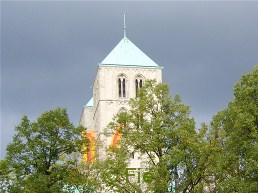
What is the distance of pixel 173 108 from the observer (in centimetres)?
2597

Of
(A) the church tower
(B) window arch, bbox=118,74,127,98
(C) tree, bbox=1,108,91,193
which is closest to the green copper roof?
(A) the church tower

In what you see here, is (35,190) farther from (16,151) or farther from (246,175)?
(246,175)

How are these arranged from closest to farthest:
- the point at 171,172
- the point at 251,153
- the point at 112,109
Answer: the point at 251,153 → the point at 171,172 → the point at 112,109

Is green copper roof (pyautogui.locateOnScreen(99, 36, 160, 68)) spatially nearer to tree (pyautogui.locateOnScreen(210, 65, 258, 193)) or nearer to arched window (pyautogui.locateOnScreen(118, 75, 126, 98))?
arched window (pyautogui.locateOnScreen(118, 75, 126, 98))

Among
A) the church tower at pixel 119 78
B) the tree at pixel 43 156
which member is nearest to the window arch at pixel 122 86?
the church tower at pixel 119 78

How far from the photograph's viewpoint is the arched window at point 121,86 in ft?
227

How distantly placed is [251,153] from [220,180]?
2.98m

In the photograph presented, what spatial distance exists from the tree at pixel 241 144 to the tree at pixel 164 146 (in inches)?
45.6

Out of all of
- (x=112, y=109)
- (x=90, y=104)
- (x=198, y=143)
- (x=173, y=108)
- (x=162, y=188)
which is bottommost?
(x=162, y=188)

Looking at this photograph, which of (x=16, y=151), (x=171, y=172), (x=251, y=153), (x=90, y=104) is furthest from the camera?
(x=90, y=104)

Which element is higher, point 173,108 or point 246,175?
point 173,108

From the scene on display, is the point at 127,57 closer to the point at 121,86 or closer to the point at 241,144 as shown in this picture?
the point at 121,86

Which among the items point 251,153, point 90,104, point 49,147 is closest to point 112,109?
point 90,104

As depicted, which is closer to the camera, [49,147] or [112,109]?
[49,147]
